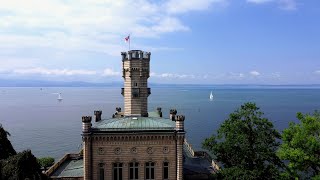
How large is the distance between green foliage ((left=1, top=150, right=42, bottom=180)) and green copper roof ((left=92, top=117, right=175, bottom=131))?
10573 mm

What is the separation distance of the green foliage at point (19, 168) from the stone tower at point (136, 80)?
59.1ft

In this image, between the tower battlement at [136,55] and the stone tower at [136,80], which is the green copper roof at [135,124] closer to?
the stone tower at [136,80]

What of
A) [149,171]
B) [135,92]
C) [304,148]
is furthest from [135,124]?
[304,148]

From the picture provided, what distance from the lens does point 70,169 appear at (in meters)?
47.6

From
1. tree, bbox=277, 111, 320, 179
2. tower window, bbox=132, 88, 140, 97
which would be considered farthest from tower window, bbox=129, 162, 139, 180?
tree, bbox=277, 111, 320, 179

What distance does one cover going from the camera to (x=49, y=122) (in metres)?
151

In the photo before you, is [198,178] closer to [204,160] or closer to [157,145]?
[157,145]

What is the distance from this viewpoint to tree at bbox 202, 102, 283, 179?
39.7m

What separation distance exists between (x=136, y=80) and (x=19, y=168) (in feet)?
68.7

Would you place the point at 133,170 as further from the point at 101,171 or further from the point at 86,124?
the point at 86,124

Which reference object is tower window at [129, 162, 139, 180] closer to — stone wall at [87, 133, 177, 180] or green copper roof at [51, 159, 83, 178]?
stone wall at [87, 133, 177, 180]

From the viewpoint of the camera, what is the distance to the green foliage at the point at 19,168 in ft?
102

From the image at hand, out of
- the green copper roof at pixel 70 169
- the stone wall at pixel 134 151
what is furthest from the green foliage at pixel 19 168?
the green copper roof at pixel 70 169

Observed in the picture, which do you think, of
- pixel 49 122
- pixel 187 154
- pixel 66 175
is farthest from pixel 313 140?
pixel 49 122
